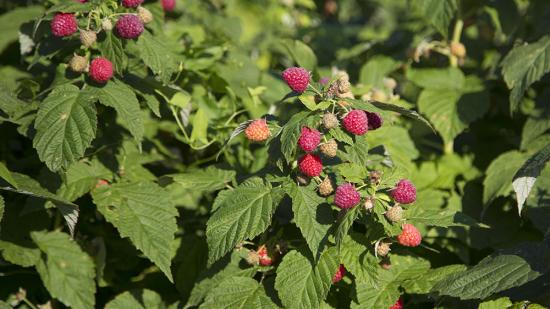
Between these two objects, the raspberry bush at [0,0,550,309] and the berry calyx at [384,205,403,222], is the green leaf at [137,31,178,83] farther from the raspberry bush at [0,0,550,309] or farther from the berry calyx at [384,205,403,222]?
the berry calyx at [384,205,403,222]

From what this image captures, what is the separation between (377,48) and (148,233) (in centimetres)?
173

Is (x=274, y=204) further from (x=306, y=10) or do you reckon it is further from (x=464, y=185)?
(x=306, y=10)

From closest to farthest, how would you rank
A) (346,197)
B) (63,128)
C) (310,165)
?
(346,197), (310,165), (63,128)

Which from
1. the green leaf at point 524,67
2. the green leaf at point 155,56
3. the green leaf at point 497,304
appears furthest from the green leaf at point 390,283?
the green leaf at point 155,56

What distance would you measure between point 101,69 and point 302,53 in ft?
3.38

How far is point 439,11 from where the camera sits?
2.88 m

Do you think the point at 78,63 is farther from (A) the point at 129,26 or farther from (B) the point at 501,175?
(B) the point at 501,175

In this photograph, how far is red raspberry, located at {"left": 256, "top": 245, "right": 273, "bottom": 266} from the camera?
2.20 m

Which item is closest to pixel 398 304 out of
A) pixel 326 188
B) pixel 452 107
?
pixel 326 188

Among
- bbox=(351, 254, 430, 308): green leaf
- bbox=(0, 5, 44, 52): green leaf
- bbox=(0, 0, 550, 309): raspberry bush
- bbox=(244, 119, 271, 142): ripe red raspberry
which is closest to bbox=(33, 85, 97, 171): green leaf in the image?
bbox=(0, 0, 550, 309): raspberry bush

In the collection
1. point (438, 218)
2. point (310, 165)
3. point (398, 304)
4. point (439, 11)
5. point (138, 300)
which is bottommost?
point (138, 300)

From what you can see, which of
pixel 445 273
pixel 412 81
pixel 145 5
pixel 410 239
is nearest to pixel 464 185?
pixel 412 81

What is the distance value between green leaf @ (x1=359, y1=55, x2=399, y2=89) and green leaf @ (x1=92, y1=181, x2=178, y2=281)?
117 centimetres

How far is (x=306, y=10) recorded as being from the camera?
4973 millimetres
